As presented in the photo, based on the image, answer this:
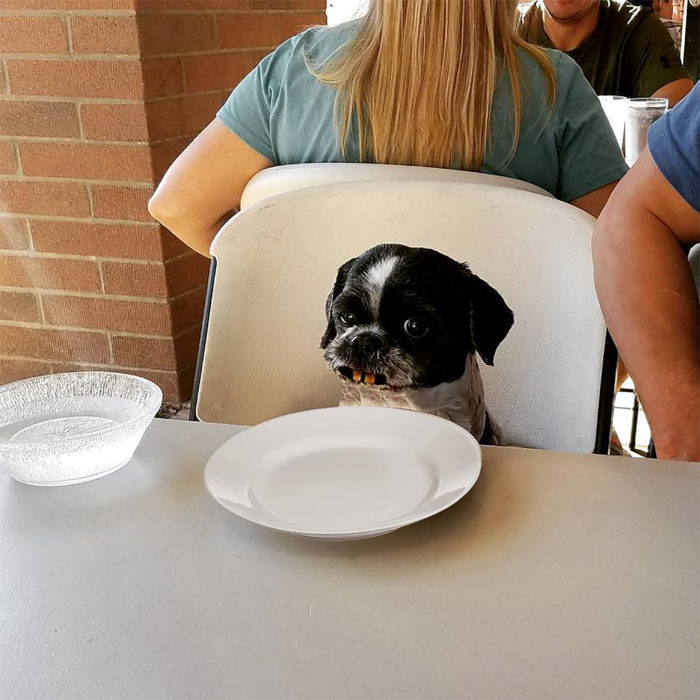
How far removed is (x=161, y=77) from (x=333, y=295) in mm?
1164

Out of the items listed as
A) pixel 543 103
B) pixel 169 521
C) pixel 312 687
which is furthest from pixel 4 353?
pixel 312 687

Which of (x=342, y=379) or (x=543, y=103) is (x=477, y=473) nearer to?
(x=342, y=379)

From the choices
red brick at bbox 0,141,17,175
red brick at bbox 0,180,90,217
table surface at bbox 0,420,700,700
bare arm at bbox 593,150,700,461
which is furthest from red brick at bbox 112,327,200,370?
table surface at bbox 0,420,700,700

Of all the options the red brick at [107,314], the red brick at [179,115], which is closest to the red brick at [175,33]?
the red brick at [179,115]

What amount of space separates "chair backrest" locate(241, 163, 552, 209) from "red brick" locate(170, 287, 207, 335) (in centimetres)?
100

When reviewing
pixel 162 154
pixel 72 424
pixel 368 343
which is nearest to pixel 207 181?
pixel 368 343

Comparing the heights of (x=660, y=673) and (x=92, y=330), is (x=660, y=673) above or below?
above

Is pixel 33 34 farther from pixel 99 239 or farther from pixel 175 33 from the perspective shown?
pixel 99 239

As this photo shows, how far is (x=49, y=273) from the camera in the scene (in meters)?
2.10

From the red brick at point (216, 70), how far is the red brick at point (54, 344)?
654 mm

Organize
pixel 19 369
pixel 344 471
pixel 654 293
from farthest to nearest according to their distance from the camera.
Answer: pixel 19 369, pixel 654 293, pixel 344 471

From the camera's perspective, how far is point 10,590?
491 millimetres

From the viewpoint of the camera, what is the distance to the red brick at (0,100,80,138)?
1.95 metres

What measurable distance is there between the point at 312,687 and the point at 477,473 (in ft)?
0.71
